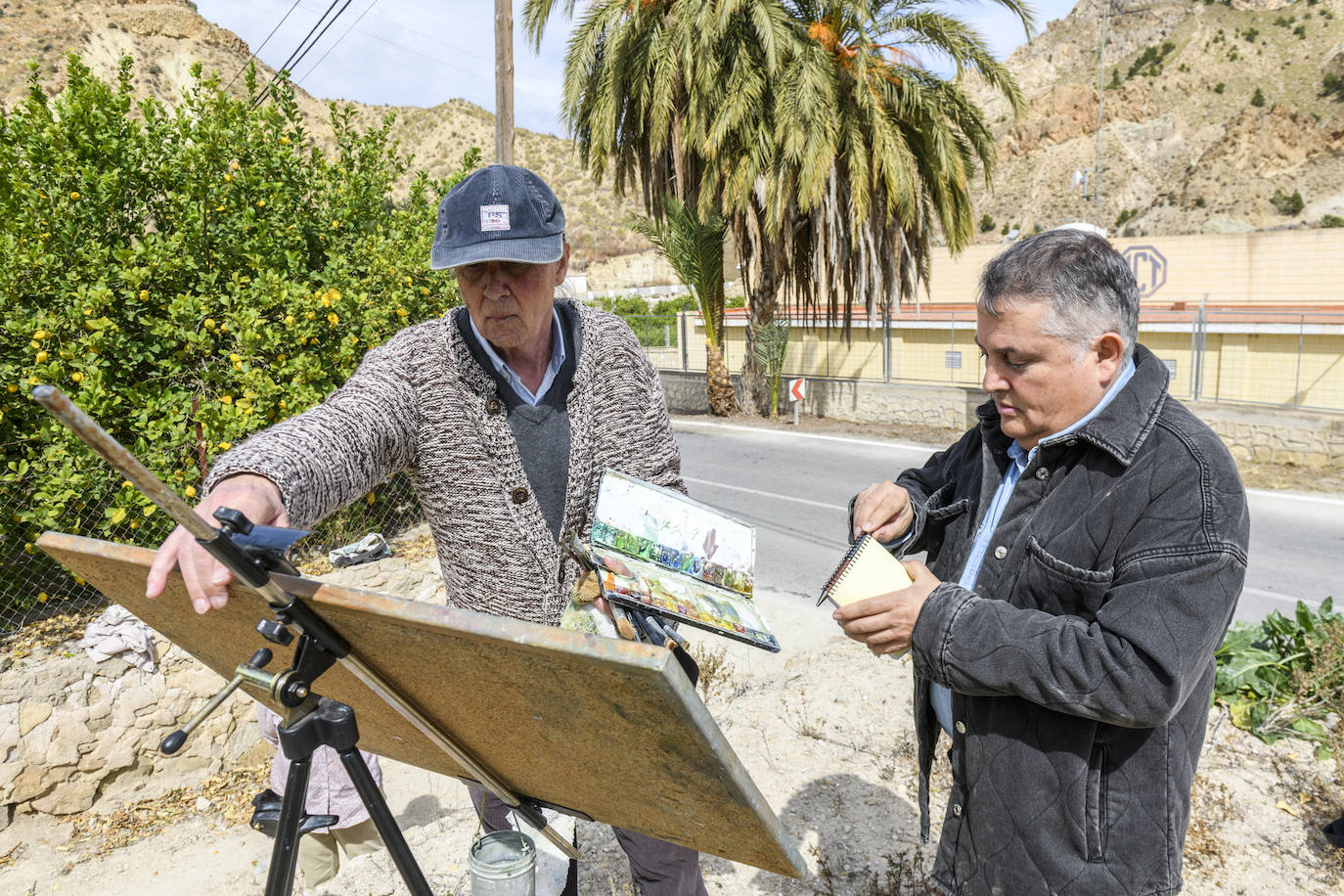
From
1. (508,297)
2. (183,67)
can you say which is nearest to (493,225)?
(508,297)

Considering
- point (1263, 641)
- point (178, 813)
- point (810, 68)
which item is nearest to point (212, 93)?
point (178, 813)

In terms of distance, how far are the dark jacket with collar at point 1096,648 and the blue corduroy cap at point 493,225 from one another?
1.11 meters

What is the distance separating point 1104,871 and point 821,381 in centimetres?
1517

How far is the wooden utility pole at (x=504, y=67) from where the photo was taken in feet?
31.0

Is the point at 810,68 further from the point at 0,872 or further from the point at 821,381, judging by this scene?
the point at 0,872

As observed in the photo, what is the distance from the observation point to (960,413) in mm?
14555

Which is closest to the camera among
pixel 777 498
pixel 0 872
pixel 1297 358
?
pixel 0 872

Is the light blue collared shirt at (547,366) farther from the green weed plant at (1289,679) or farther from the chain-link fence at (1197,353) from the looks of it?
the chain-link fence at (1197,353)

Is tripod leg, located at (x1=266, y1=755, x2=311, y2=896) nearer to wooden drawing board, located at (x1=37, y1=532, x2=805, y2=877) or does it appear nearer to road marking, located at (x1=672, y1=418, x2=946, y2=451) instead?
wooden drawing board, located at (x1=37, y1=532, x2=805, y2=877)

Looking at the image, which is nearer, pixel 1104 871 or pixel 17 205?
pixel 1104 871

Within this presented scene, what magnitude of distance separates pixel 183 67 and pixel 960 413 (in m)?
53.7

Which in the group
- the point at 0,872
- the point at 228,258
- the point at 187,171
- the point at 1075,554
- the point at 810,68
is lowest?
the point at 0,872

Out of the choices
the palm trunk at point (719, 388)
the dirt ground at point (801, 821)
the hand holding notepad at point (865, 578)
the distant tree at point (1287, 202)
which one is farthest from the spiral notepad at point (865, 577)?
the distant tree at point (1287, 202)

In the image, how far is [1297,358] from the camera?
541 inches
